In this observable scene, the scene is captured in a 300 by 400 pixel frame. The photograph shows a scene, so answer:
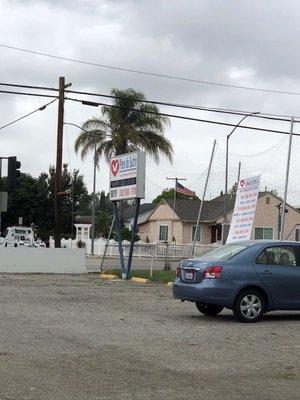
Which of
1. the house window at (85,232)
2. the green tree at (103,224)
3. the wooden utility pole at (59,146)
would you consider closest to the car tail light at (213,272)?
the wooden utility pole at (59,146)

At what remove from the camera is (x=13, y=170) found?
24.0 meters

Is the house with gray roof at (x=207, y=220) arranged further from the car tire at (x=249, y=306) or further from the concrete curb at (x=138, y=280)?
the car tire at (x=249, y=306)

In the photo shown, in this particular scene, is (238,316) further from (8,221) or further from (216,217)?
(8,221)

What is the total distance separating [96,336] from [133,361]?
78.0 inches

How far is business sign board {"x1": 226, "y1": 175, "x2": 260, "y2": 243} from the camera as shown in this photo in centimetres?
2070

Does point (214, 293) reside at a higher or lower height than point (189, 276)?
lower

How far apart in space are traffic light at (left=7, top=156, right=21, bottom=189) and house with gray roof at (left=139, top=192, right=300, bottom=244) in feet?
102

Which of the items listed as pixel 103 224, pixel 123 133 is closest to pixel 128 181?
pixel 123 133

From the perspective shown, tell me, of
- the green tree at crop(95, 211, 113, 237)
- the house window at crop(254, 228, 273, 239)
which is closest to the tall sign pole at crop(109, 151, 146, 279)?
the house window at crop(254, 228, 273, 239)

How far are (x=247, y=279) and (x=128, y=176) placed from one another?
11890mm

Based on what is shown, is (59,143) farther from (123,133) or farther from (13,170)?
(123,133)

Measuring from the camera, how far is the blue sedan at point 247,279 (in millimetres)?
12258

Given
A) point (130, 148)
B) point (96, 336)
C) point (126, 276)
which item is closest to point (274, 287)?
point (96, 336)

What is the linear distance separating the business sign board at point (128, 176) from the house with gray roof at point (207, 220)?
96.6 ft
